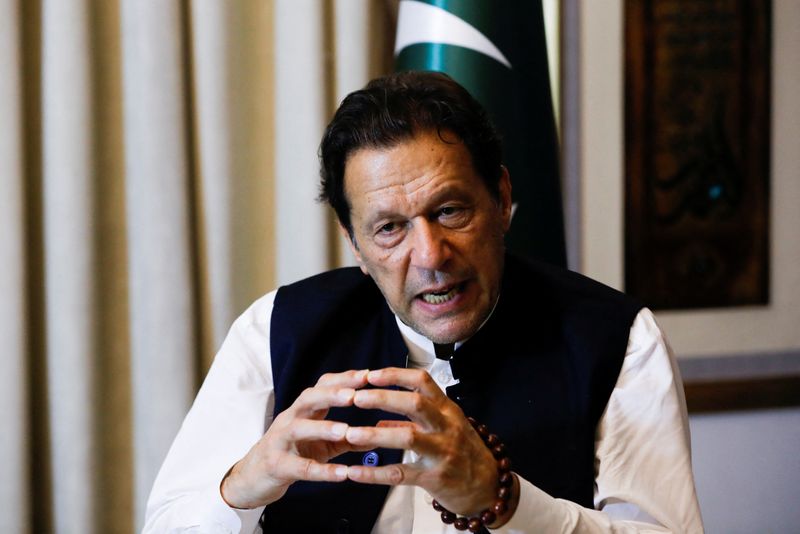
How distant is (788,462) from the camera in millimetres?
2611

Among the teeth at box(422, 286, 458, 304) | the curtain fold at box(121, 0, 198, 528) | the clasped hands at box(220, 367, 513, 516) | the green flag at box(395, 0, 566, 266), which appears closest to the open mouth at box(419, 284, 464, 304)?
the teeth at box(422, 286, 458, 304)

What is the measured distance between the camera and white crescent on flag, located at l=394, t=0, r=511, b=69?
2.12 metres

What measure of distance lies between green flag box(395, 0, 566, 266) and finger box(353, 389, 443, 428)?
1022 mm

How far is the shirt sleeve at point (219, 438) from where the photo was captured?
1.50 meters

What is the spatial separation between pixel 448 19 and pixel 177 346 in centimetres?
108

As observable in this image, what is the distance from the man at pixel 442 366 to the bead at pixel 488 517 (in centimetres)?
4

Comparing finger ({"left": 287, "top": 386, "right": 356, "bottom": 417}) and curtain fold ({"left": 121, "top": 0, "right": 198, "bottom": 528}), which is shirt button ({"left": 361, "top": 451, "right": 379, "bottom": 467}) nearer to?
finger ({"left": 287, "top": 386, "right": 356, "bottom": 417})

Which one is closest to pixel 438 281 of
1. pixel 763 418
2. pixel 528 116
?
pixel 528 116

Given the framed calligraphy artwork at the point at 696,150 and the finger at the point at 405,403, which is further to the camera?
the framed calligraphy artwork at the point at 696,150

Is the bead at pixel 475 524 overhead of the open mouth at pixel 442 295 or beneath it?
beneath

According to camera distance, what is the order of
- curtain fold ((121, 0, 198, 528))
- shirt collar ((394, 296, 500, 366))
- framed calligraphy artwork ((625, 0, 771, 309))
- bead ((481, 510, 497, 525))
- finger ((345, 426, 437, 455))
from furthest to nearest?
framed calligraphy artwork ((625, 0, 771, 309))
curtain fold ((121, 0, 198, 528))
shirt collar ((394, 296, 500, 366))
bead ((481, 510, 497, 525))
finger ((345, 426, 437, 455))

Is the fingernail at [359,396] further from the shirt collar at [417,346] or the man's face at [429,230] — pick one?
the shirt collar at [417,346]

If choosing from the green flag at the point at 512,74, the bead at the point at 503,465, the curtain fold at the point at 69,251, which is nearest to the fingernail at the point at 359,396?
the bead at the point at 503,465

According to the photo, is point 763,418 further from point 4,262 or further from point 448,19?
point 4,262
